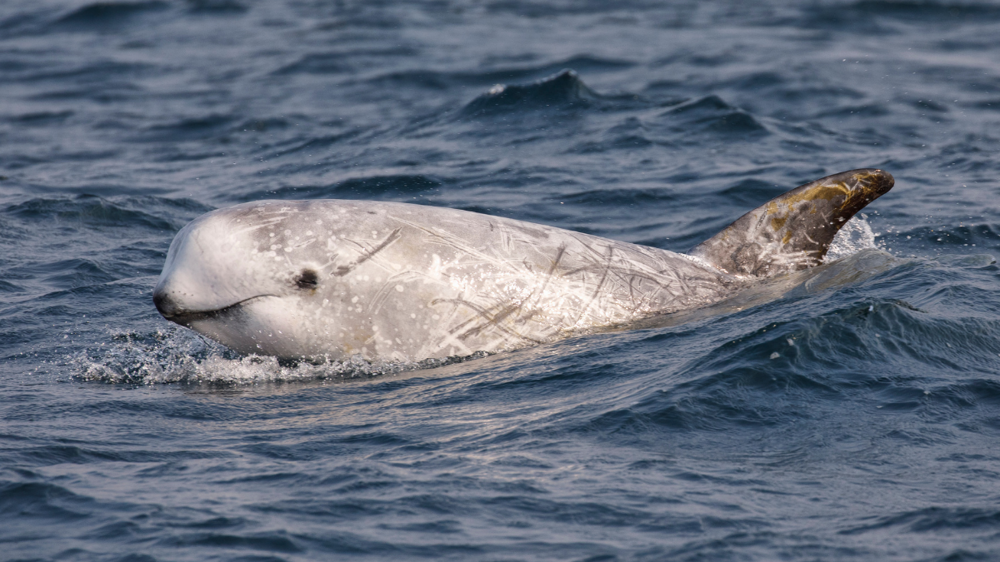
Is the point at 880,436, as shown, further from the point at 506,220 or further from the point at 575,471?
the point at 506,220

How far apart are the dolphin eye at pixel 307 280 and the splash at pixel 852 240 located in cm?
489

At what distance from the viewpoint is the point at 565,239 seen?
8.66 m

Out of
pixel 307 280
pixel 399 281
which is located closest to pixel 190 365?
pixel 307 280

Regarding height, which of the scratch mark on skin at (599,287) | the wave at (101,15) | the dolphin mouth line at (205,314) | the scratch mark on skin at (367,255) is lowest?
the scratch mark on skin at (599,287)

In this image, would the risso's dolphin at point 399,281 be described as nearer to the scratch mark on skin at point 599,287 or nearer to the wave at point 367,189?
the scratch mark on skin at point 599,287

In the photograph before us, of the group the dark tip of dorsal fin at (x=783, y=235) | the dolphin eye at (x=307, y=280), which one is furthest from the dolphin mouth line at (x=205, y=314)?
the dark tip of dorsal fin at (x=783, y=235)

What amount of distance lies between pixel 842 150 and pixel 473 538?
12.7 metres

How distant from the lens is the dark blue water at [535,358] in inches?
211

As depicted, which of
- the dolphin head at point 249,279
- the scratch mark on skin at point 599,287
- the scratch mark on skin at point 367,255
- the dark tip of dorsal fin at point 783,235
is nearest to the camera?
the dolphin head at point 249,279

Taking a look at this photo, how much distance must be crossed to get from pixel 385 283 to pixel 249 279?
0.99 m

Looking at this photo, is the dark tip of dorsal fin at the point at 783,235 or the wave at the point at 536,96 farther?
the wave at the point at 536,96

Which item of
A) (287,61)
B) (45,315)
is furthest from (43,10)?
(45,315)

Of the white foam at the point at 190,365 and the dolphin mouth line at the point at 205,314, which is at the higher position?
the dolphin mouth line at the point at 205,314

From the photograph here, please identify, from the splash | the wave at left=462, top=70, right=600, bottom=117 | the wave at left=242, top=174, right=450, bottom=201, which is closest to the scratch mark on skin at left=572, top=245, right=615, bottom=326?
the splash
